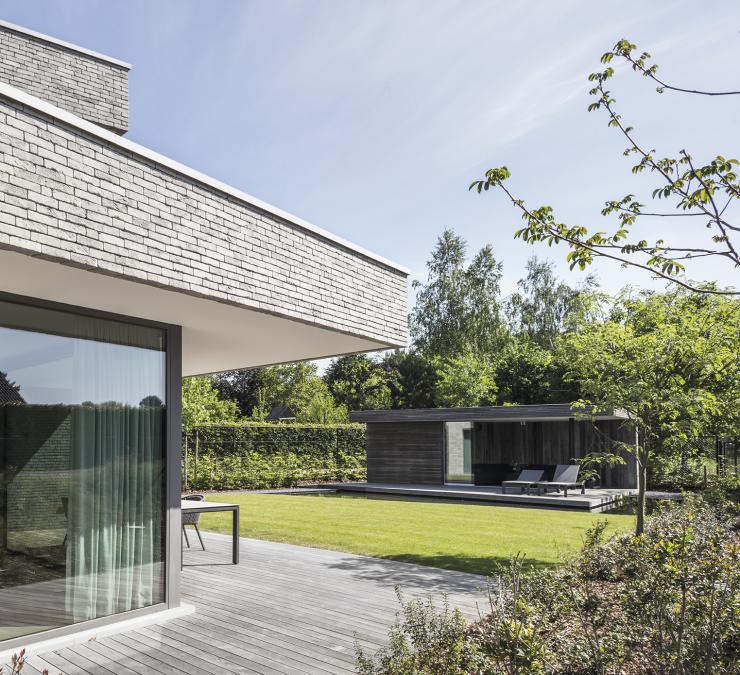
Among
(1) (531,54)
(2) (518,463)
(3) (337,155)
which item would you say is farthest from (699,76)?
(2) (518,463)

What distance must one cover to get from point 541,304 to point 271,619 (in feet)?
89.4

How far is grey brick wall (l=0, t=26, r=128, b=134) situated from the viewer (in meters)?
8.21

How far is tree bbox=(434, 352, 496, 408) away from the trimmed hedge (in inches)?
175

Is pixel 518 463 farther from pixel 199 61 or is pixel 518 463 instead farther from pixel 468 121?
pixel 199 61

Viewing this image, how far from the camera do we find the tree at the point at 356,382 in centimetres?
3569

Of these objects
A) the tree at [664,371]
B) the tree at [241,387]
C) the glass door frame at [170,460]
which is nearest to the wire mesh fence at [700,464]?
the tree at [664,371]

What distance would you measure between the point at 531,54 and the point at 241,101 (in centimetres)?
506

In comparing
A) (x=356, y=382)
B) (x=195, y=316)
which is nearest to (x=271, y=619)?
(x=195, y=316)

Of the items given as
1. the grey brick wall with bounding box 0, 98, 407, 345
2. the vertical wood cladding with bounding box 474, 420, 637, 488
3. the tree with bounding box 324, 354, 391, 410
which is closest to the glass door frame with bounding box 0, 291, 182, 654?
the grey brick wall with bounding box 0, 98, 407, 345

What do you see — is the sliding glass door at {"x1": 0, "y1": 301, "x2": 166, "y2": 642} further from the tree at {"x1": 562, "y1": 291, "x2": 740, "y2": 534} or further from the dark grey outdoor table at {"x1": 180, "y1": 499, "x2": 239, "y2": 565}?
the tree at {"x1": 562, "y1": 291, "x2": 740, "y2": 534}

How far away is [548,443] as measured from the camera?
20.7m

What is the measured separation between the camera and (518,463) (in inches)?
816

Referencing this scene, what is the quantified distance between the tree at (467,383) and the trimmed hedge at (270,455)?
4443 millimetres

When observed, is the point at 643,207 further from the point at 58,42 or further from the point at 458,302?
the point at 458,302
